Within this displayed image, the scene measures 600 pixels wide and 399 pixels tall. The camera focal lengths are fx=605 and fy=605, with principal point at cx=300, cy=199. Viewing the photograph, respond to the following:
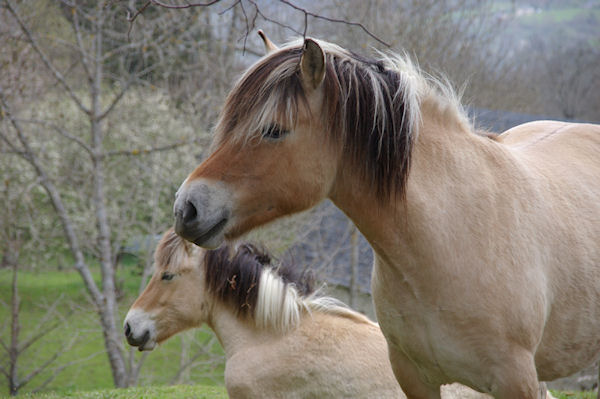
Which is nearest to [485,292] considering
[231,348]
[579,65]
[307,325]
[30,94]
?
[307,325]

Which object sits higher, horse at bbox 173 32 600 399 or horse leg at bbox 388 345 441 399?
horse at bbox 173 32 600 399

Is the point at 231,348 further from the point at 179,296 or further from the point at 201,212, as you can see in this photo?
the point at 201,212

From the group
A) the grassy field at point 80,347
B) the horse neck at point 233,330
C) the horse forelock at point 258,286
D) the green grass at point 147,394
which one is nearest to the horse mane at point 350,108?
the horse forelock at point 258,286

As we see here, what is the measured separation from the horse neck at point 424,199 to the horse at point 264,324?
6.67 feet

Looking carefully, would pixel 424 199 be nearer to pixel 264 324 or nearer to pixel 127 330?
pixel 264 324

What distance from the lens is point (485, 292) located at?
2.44 meters

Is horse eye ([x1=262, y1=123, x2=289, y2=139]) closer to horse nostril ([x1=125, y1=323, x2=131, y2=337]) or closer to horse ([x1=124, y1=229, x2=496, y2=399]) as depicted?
horse ([x1=124, y1=229, x2=496, y2=399])

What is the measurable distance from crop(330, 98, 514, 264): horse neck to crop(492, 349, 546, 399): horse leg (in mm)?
534

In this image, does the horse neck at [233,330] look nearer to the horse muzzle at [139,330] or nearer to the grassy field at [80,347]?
the horse muzzle at [139,330]

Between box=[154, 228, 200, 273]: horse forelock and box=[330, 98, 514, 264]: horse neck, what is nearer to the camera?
box=[330, 98, 514, 264]: horse neck

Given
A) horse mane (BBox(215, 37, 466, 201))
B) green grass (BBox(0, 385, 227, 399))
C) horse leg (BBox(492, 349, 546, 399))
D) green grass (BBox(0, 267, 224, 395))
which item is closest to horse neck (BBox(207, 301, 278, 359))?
green grass (BBox(0, 385, 227, 399))

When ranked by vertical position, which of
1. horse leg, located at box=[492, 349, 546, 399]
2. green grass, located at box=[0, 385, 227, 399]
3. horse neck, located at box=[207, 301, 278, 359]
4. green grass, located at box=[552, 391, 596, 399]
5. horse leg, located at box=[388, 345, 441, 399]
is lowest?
green grass, located at box=[0, 385, 227, 399]

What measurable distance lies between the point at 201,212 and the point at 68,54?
9976 mm

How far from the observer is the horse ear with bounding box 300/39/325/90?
222 cm
